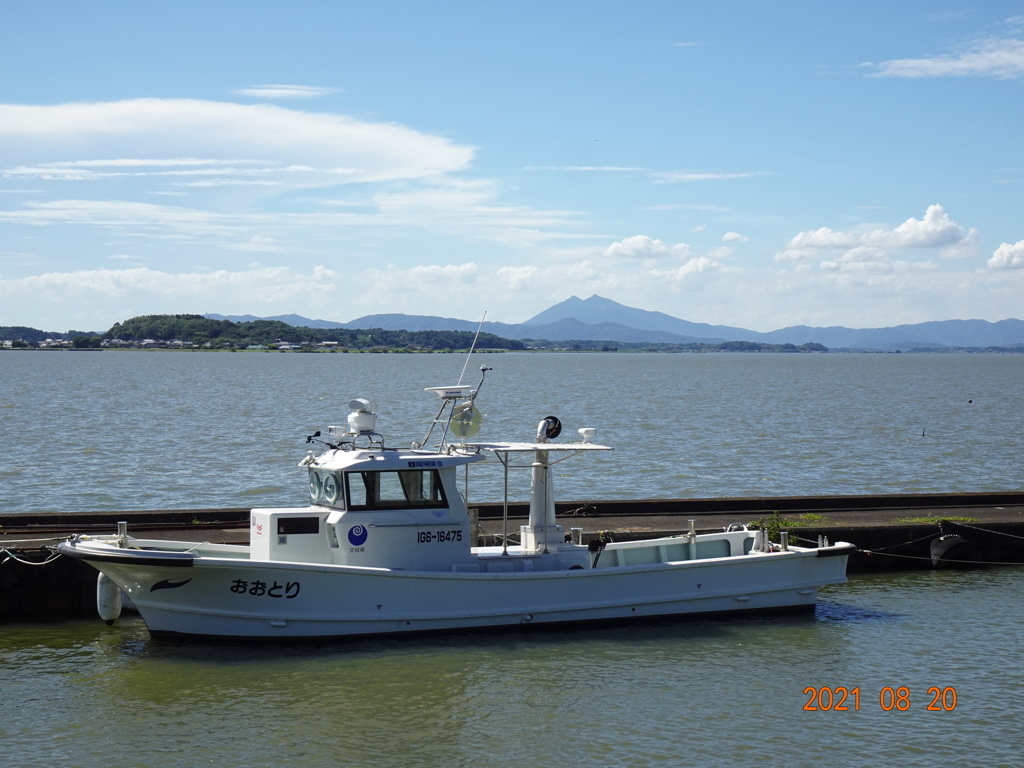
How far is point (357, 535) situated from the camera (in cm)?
1452

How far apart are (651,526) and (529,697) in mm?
7132

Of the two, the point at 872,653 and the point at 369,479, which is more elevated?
the point at 369,479

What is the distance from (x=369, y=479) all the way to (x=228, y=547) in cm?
268

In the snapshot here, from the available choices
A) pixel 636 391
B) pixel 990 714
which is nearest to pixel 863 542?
pixel 990 714

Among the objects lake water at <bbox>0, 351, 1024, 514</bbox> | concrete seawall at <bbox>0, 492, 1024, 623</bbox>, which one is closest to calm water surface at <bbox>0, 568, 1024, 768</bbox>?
concrete seawall at <bbox>0, 492, 1024, 623</bbox>

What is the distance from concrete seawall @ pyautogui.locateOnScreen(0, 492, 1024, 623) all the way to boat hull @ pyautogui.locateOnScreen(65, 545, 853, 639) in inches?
85.4

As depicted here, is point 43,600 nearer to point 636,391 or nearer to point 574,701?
point 574,701

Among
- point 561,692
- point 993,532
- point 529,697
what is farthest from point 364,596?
point 993,532

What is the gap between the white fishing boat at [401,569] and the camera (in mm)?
14062

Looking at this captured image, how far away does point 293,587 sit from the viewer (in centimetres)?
1405

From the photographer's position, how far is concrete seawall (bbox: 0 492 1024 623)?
16.0 meters

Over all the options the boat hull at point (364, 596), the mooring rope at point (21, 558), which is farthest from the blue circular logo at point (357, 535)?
the mooring rope at point (21, 558)

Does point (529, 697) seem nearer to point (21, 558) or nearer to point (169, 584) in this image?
point (169, 584)

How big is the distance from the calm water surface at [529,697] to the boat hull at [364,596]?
11.5 inches
